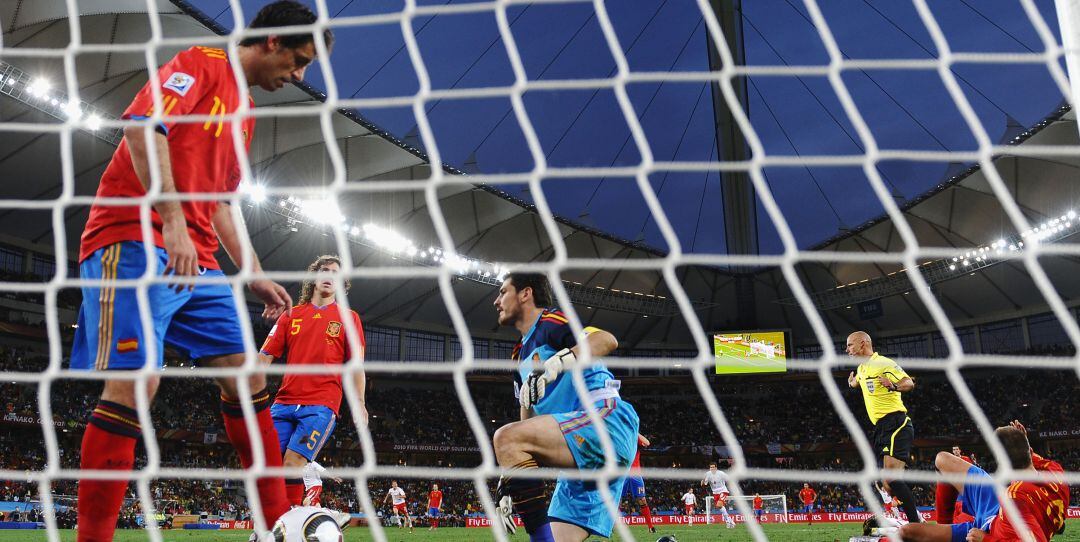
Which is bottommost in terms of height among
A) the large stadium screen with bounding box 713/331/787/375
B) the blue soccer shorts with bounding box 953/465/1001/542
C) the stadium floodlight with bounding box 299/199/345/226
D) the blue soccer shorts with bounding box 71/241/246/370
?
the blue soccer shorts with bounding box 953/465/1001/542

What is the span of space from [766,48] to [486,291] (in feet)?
50.1

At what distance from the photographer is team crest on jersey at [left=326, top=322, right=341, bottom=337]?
4.97 metres

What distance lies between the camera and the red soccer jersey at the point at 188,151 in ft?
8.16

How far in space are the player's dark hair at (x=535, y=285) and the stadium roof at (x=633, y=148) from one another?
51.1ft

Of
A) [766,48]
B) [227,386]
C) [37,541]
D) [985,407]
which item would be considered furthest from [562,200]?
[227,386]

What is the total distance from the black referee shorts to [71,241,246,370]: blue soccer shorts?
6.71 m

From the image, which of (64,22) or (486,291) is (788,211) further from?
(64,22)

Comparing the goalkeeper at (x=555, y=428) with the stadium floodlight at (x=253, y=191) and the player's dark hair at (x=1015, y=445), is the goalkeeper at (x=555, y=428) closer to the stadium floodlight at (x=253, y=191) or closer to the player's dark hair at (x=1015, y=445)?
the stadium floodlight at (x=253, y=191)

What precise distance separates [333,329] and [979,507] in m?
4.03

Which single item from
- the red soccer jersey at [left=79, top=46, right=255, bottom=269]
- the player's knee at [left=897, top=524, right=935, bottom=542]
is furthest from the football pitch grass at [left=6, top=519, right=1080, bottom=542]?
the red soccer jersey at [left=79, top=46, right=255, bottom=269]

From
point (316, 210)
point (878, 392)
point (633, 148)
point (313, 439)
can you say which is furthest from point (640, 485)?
point (633, 148)

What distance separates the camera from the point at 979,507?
3998 millimetres

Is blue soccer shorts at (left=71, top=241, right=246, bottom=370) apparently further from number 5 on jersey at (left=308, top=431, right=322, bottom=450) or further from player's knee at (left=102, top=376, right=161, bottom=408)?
number 5 on jersey at (left=308, top=431, right=322, bottom=450)

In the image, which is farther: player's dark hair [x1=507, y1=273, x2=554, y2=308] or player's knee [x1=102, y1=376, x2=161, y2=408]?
player's dark hair [x1=507, y1=273, x2=554, y2=308]
